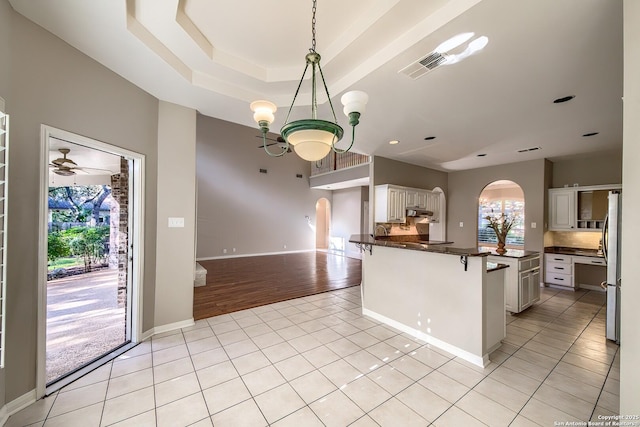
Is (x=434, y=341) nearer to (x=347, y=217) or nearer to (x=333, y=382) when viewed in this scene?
(x=333, y=382)

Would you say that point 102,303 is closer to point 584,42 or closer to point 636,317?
point 636,317

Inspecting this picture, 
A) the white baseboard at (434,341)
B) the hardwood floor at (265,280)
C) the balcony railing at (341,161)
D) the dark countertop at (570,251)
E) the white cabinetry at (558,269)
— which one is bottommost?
the hardwood floor at (265,280)

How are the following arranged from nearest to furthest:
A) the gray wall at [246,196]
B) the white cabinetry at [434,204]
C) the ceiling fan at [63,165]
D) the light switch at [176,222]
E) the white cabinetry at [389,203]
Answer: the light switch at [176,222] < the ceiling fan at [63,165] < the white cabinetry at [389,203] < the white cabinetry at [434,204] < the gray wall at [246,196]

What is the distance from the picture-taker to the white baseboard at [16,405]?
173 centimetres

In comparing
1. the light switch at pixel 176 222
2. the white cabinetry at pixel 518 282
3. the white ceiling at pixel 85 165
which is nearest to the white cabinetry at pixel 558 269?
the white cabinetry at pixel 518 282

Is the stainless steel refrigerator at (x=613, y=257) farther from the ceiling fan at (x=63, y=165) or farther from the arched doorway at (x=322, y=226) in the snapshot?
the arched doorway at (x=322, y=226)

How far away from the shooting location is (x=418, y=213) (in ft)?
19.4

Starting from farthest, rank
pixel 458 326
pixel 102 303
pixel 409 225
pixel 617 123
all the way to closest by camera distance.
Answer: pixel 409 225 → pixel 102 303 → pixel 617 123 → pixel 458 326

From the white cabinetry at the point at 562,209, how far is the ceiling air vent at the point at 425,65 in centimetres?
527

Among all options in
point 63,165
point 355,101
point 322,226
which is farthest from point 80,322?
point 322,226

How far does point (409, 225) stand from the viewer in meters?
6.46

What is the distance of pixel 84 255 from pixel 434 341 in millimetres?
6304

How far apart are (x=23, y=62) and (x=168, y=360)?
2.72 metres

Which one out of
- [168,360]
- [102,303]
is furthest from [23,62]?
[102,303]
